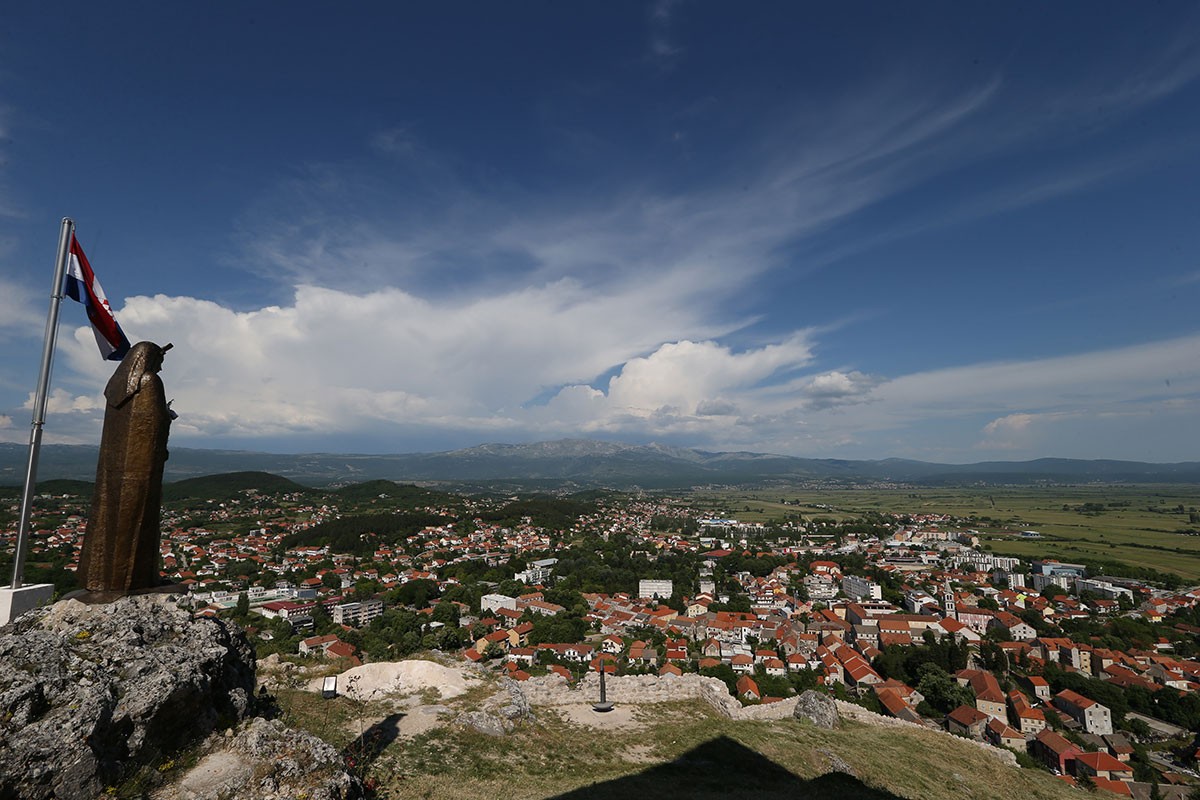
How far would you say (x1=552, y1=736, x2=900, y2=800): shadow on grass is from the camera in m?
10.5

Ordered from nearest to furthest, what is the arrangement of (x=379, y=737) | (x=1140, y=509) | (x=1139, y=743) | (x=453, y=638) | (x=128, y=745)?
(x=128, y=745) → (x=379, y=737) → (x=1139, y=743) → (x=453, y=638) → (x=1140, y=509)

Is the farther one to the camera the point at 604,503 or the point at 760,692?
the point at 604,503

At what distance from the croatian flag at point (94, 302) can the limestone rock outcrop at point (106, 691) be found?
14.1 ft

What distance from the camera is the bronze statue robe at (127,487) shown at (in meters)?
8.07

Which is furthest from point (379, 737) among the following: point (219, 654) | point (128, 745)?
point (128, 745)

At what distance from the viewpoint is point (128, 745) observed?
6188 mm

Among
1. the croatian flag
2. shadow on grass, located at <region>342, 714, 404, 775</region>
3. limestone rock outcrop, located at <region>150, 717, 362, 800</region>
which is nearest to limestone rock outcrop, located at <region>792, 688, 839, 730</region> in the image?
shadow on grass, located at <region>342, 714, 404, 775</region>

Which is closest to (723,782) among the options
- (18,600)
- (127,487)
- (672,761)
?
(672,761)

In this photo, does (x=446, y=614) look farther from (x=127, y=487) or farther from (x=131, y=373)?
(x=131, y=373)

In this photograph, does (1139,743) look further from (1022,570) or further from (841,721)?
(1022,570)

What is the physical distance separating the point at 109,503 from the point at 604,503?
172 metres

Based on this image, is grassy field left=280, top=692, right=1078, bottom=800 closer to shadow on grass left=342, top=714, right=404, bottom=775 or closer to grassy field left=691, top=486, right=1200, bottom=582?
shadow on grass left=342, top=714, right=404, bottom=775

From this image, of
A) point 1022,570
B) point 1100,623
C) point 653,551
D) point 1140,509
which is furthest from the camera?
point 1140,509

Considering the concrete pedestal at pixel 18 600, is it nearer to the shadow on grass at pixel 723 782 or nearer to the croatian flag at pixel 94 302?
the croatian flag at pixel 94 302
